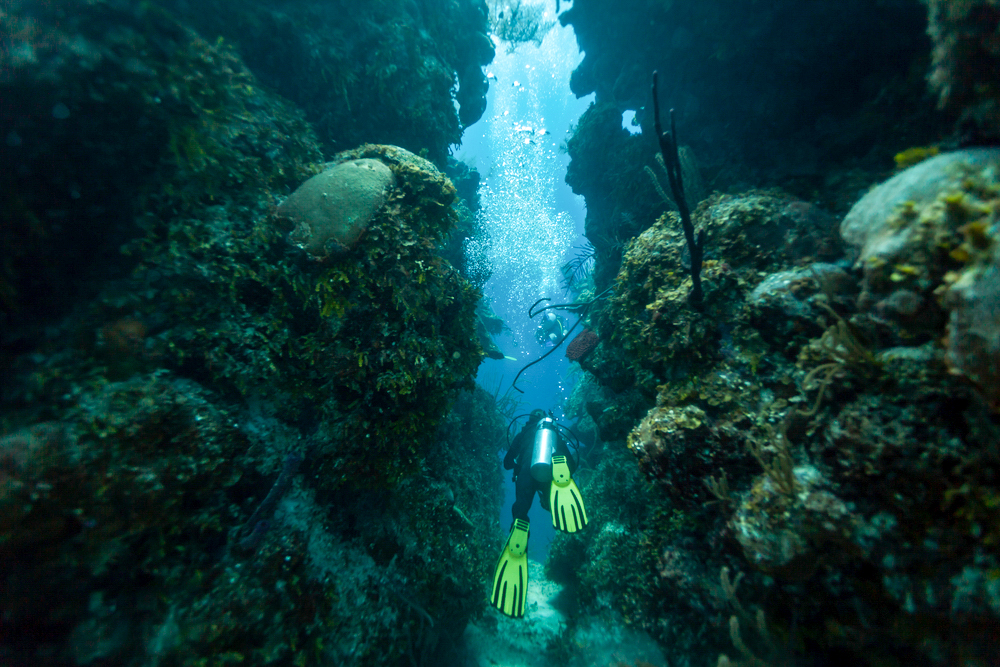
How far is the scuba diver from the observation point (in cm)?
545

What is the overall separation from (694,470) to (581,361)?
499 cm

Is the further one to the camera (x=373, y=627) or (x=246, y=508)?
(x=373, y=627)

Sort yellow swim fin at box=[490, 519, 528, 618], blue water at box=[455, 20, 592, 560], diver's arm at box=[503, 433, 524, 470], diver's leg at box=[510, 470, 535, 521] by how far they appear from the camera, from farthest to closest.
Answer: blue water at box=[455, 20, 592, 560]
diver's arm at box=[503, 433, 524, 470]
diver's leg at box=[510, 470, 535, 521]
yellow swim fin at box=[490, 519, 528, 618]

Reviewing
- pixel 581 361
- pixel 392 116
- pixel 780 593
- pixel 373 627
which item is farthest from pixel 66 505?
pixel 392 116

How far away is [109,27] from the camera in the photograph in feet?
10.8

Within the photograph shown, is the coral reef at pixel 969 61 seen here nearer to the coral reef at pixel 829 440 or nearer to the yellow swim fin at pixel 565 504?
the coral reef at pixel 829 440

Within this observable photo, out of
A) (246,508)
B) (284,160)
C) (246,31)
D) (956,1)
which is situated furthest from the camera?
(246,31)

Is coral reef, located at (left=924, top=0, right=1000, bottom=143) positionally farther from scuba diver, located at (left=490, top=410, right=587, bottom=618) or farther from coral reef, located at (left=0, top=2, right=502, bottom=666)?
scuba diver, located at (left=490, top=410, right=587, bottom=618)

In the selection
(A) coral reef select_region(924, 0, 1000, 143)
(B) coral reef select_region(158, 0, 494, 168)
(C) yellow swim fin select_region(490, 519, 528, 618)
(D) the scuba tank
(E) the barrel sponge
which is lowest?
(C) yellow swim fin select_region(490, 519, 528, 618)

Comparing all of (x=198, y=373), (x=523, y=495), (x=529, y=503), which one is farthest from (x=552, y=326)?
(x=198, y=373)

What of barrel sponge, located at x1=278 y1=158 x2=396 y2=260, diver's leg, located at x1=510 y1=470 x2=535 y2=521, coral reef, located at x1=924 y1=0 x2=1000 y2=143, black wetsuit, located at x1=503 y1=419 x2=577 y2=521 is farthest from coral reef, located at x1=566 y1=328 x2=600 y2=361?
coral reef, located at x1=924 y1=0 x2=1000 y2=143

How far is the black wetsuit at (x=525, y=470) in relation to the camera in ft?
22.6

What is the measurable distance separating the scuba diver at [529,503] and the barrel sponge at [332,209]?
17.2ft

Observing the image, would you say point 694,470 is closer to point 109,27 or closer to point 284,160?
point 284,160
